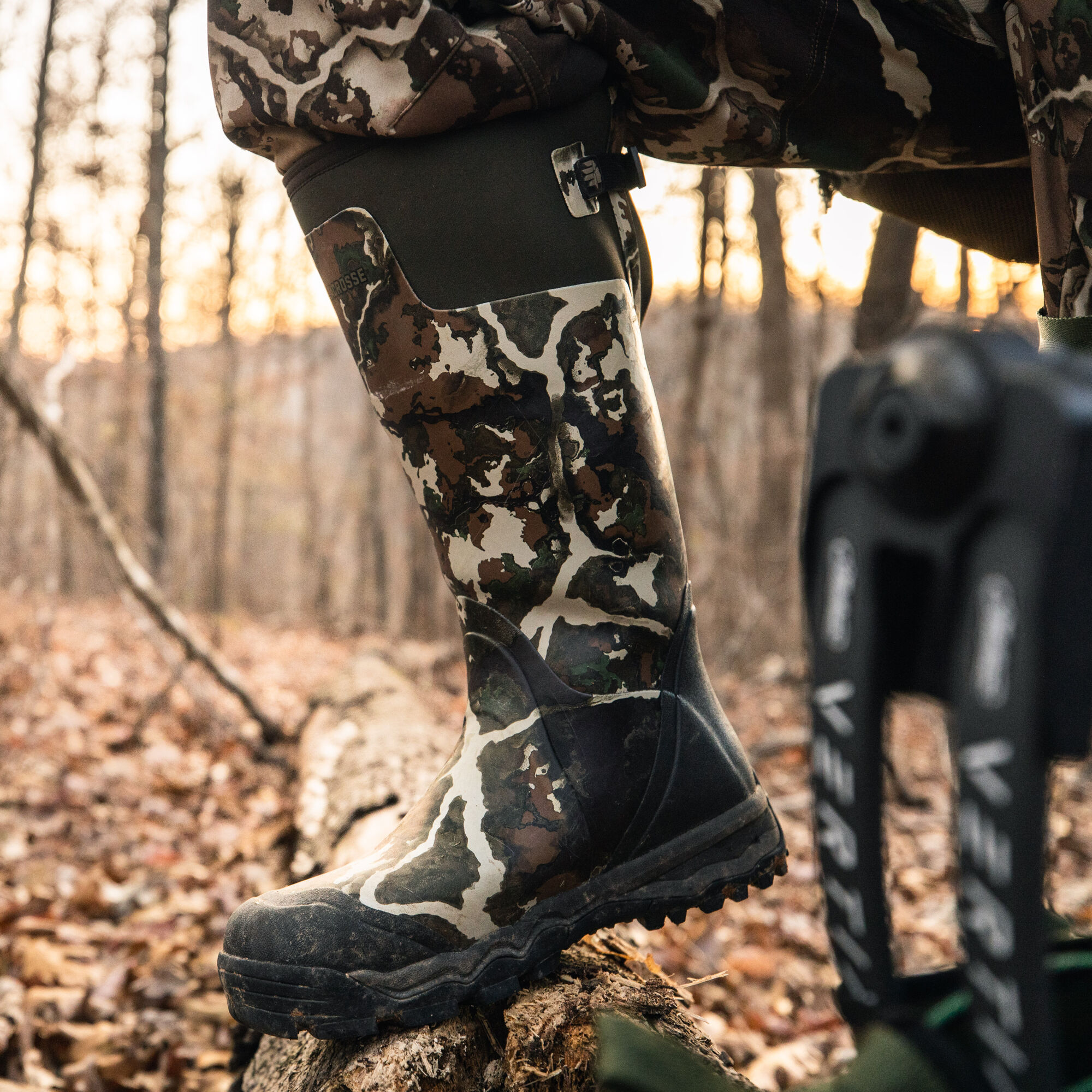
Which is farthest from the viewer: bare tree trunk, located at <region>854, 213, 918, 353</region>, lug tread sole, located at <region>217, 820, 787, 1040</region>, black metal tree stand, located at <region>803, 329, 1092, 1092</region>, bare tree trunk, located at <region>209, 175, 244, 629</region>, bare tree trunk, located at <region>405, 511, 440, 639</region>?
bare tree trunk, located at <region>209, 175, 244, 629</region>

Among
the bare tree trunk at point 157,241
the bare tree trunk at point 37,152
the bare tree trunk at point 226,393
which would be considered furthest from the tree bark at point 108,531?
the bare tree trunk at point 226,393

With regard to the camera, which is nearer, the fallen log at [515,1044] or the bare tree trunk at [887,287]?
the fallen log at [515,1044]

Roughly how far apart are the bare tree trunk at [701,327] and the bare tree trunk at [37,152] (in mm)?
8969

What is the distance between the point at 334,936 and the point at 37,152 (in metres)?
14.2

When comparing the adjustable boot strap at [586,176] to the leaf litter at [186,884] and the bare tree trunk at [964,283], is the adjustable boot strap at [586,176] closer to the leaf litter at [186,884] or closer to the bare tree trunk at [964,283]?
the leaf litter at [186,884]

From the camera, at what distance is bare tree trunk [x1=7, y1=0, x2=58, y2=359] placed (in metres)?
12.1

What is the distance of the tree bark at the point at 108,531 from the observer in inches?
144

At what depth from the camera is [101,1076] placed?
1508 millimetres

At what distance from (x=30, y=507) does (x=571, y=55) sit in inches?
246

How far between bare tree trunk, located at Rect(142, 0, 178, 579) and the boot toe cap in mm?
10976

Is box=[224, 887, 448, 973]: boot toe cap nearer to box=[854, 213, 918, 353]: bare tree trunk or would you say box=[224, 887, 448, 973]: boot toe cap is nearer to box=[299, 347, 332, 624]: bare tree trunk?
box=[854, 213, 918, 353]: bare tree trunk

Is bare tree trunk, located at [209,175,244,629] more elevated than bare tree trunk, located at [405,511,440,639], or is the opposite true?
bare tree trunk, located at [209,175,244,629]

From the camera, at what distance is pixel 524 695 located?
1185mm

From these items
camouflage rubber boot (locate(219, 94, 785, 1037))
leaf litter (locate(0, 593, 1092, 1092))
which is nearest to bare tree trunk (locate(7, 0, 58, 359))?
leaf litter (locate(0, 593, 1092, 1092))
